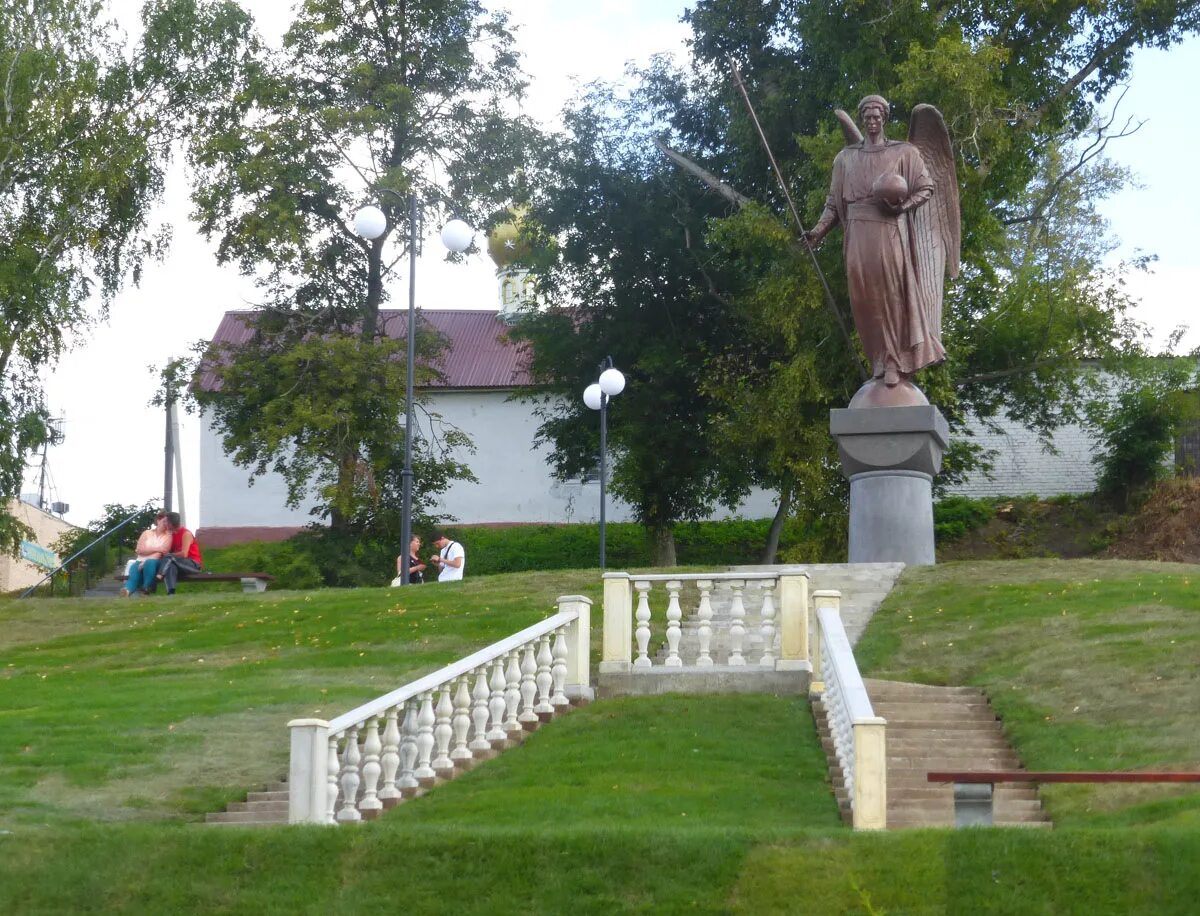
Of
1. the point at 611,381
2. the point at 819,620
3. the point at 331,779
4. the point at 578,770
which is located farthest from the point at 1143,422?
the point at 331,779

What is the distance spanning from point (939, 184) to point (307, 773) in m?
15.0

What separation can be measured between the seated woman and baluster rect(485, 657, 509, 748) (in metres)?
12.1

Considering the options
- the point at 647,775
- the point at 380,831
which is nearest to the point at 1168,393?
the point at 647,775

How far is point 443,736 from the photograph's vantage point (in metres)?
12.9

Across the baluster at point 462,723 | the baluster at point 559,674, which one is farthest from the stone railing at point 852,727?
the baluster at point 462,723

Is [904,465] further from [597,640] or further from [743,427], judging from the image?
[743,427]

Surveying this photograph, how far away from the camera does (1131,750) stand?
40.4 feet

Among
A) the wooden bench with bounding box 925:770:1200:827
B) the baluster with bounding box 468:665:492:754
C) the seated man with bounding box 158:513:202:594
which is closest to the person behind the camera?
the wooden bench with bounding box 925:770:1200:827

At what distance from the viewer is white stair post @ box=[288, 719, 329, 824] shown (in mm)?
10852

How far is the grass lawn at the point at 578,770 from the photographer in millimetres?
8945

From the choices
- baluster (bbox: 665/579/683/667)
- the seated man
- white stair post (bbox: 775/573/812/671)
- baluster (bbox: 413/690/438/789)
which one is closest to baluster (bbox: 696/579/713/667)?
baluster (bbox: 665/579/683/667)

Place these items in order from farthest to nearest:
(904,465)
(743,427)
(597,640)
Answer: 1. (743,427)
2. (904,465)
3. (597,640)

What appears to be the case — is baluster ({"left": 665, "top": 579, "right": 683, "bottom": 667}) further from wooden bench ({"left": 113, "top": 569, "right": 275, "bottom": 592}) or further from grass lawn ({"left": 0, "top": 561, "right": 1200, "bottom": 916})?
wooden bench ({"left": 113, "top": 569, "right": 275, "bottom": 592})

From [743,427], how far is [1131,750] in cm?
2051
